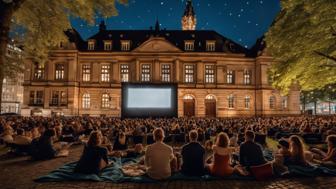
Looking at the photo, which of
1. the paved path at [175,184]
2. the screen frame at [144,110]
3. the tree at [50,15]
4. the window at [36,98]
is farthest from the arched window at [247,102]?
the paved path at [175,184]

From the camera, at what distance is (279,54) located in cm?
1470

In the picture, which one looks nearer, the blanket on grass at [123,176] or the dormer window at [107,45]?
the blanket on grass at [123,176]

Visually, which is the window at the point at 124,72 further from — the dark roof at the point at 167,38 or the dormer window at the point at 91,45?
the dormer window at the point at 91,45

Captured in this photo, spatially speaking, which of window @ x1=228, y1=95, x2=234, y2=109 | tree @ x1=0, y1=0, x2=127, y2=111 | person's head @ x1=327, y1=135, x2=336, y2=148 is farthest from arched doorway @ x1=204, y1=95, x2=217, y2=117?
person's head @ x1=327, y1=135, x2=336, y2=148

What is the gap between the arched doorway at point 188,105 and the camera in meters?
47.5

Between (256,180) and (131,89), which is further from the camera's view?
(131,89)

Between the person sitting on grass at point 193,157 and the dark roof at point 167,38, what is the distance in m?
44.1

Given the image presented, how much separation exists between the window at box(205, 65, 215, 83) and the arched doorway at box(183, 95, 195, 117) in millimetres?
4873

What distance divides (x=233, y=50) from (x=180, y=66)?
11.8m

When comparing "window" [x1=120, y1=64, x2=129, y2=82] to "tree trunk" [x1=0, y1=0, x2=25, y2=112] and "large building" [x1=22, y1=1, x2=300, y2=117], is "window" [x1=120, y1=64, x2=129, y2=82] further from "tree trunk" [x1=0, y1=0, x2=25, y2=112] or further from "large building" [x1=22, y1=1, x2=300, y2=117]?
"tree trunk" [x1=0, y1=0, x2=25, y2=112]

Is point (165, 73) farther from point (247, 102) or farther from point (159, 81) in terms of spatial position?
point (247, 102)

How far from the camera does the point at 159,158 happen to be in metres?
6.73

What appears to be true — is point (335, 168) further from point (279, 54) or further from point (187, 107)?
point (187, 107)

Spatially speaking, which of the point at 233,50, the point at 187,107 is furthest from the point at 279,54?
the point at 233,50
